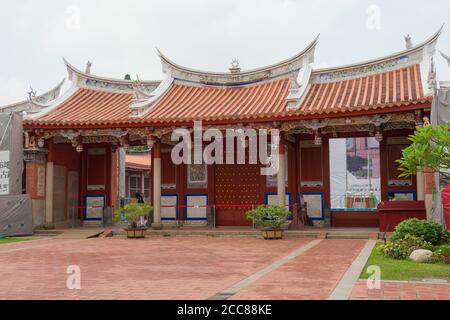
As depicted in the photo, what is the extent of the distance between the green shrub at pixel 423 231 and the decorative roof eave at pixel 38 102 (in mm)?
13872

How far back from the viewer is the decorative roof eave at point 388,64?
16.0 meters

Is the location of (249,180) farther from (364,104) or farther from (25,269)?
(25,269)

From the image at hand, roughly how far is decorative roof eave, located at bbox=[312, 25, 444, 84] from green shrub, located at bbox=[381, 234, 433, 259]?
276 inches

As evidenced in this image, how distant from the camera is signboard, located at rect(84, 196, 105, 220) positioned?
19.7 m

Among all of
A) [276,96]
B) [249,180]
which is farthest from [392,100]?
[249,180]

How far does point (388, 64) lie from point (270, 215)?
23.3ft

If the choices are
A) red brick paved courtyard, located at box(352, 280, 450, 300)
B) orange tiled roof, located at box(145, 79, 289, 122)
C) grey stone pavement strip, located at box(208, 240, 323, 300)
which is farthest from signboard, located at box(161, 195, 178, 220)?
red brick paved courtyard, located at box(352, 280, 450, 300)

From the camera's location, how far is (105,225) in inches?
768

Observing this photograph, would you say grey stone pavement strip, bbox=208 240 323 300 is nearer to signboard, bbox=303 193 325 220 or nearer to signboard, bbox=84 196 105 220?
signboard, bbox=303 193 325 220

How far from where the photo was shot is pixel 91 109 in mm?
18891

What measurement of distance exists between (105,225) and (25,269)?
1094 centimetres

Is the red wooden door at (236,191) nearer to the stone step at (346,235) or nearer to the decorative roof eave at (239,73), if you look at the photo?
the decorative roof eave at (239,73)

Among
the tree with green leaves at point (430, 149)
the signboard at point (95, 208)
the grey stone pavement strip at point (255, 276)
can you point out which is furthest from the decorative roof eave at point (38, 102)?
the tree with green leaves at point (430, 149)

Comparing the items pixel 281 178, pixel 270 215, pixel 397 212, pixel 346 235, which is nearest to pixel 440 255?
pixel 397 212
